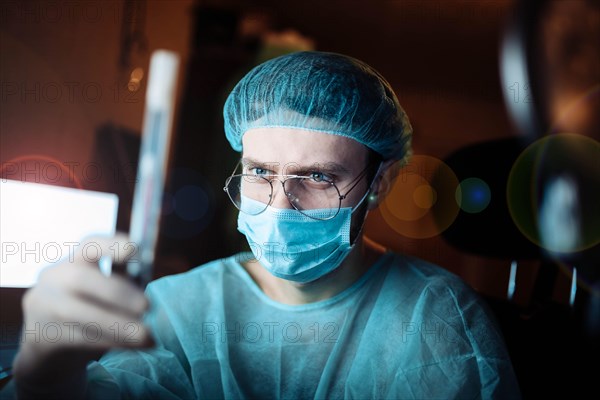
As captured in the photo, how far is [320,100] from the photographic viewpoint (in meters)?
0.92

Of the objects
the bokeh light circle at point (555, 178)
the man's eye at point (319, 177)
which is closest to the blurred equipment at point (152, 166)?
the man's eye at point (319, 177)

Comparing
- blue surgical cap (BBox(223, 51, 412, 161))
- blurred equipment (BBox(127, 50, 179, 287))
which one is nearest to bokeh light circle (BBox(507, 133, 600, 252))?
blue surgical cap (BBox(223, 51, 412, 161))

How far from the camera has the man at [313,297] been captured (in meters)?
0.91

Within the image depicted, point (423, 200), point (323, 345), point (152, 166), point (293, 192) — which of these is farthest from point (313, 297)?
point (152, 166)

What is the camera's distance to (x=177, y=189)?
134 cm

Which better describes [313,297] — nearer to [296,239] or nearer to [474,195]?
[296,239]

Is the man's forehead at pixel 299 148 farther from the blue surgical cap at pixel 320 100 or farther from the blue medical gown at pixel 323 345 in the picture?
the blue medical gown at pixel 323 345

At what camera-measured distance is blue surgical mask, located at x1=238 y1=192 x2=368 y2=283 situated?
929 mm

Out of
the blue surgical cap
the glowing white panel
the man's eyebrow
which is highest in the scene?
the blue surgical cap

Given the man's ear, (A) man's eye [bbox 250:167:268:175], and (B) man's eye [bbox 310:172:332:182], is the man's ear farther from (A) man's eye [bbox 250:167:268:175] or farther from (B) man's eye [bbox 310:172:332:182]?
(A) man's eye [bbox 250:167:268:175]

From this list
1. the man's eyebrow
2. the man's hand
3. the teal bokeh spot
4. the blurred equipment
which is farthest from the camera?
the teal bokeh spot

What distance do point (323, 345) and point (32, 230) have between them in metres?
0.57

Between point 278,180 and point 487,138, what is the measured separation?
0.61 m

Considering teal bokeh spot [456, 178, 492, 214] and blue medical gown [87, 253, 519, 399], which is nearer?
blue medical gown [87, 253, 519, 399]
